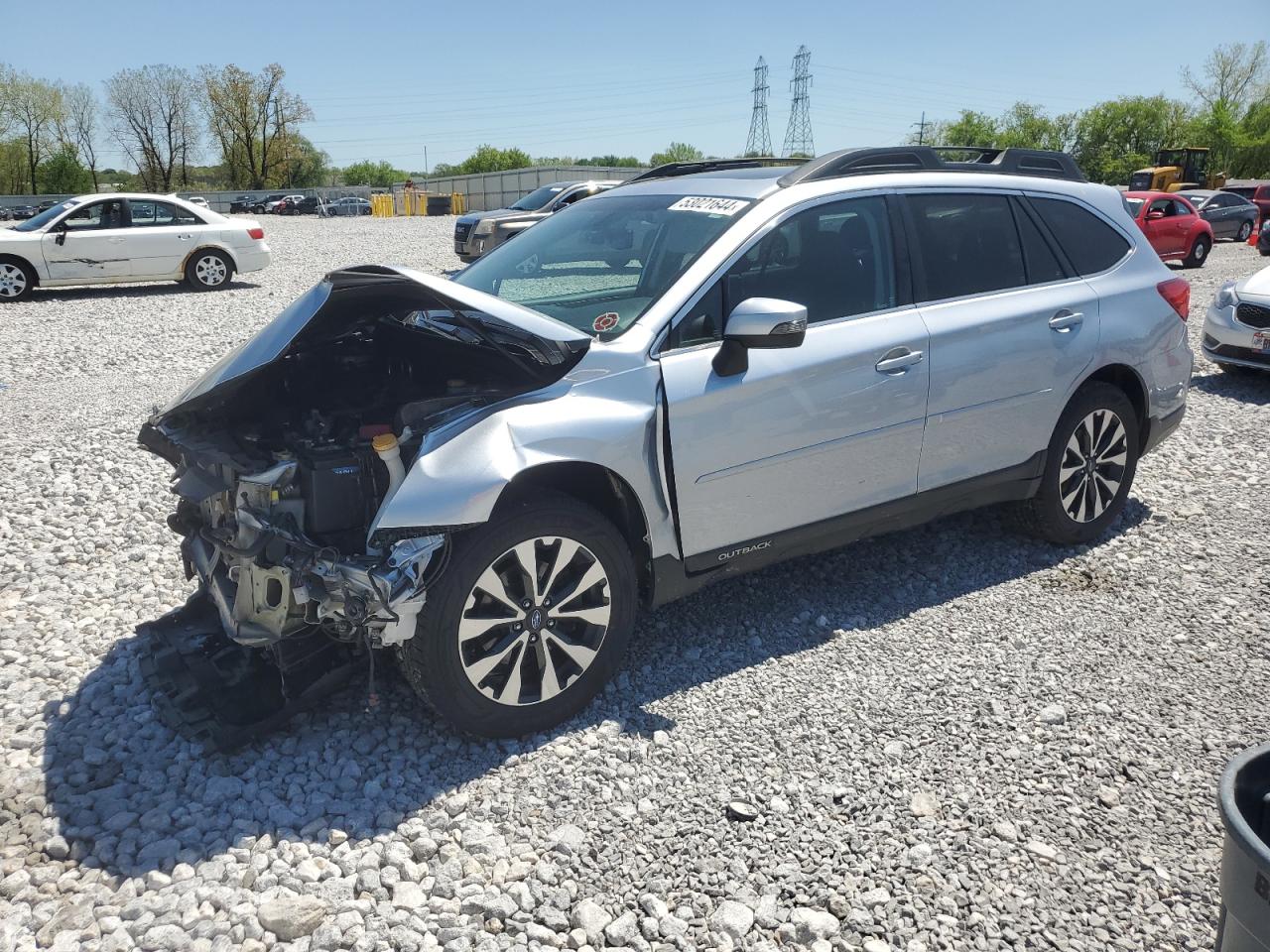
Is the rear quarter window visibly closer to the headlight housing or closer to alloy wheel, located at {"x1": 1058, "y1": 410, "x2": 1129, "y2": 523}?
alloy wheel, located at {"x1": 1058, "y1": 410, "x2": 1129, "y2": 523}

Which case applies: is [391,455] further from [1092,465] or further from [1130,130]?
[1130,130]

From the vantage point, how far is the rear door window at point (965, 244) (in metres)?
4.39

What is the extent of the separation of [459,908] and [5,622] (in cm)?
291

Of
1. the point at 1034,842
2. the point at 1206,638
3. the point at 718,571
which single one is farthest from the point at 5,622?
the point at 1206,638

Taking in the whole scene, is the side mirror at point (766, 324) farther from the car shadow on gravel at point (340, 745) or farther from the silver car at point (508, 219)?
the silver car at point (508, 219)

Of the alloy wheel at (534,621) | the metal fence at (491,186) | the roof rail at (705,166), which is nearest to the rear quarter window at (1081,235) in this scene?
the roof rail at (705,166)

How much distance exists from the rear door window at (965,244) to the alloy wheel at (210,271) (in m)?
14.7

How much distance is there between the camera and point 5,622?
4379 millimetres

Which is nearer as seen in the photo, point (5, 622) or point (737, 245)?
point (737, 245)

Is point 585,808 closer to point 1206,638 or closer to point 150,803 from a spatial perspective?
point 150,803

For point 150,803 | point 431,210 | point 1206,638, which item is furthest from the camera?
point 431,210

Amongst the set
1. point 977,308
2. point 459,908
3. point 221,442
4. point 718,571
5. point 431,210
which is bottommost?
point 459,908

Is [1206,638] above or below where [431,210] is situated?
below

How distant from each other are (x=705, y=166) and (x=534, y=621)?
2.79m
